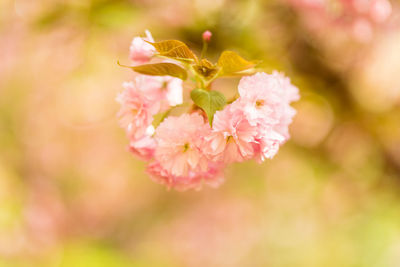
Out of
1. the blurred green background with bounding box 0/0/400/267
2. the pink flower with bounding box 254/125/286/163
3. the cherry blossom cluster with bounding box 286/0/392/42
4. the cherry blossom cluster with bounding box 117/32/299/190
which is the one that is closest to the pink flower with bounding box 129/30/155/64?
the cherry blossom cluster with bounding box 117/32/299/190

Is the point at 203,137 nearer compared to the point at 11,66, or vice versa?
the point at 203,137

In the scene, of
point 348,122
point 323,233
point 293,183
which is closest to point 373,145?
point 348,122

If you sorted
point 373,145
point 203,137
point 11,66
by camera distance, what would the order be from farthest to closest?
point 11,66, point 373,145, point 203,137

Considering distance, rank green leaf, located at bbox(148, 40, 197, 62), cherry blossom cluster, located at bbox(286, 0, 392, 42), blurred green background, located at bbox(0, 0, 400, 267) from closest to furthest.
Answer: green leaf, located at bbox(148, 40, 197, 62), cherry blossom cluster, located at bbox(286, 0, 392, 42), blurred green background, located at bbox(0, 0, 400, 267)

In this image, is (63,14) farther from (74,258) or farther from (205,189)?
(205,189)

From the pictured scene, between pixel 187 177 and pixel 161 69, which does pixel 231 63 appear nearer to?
pixel 161 69

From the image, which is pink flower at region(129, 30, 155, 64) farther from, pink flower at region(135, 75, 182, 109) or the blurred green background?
the blurred green background

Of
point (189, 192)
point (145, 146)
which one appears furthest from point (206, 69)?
point (189, 192)
